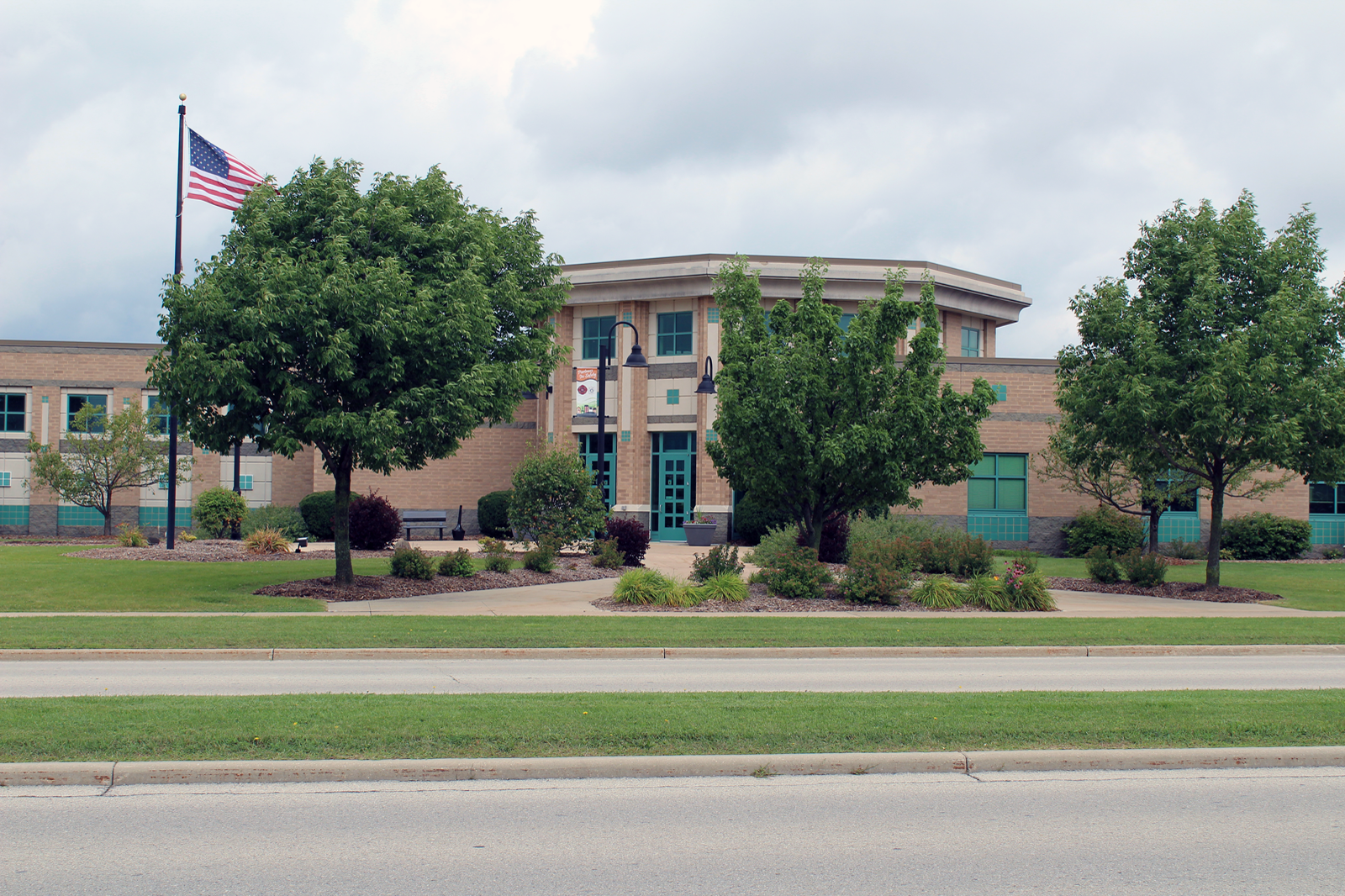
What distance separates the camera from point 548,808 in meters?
6.32

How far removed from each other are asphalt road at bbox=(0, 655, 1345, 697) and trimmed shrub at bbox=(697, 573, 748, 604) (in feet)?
18.5

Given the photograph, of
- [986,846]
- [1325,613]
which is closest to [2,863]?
[986,846]

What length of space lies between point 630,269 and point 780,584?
19.5 meters

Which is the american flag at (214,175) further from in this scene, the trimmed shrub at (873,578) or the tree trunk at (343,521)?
the trimmed shrub at (873,578)

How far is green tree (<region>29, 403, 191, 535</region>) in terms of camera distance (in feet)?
112

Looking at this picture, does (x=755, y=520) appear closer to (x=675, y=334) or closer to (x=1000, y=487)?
(x=675, y=334)

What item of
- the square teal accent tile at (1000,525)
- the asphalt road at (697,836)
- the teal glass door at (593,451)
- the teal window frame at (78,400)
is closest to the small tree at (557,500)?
the teal glass door at (593,451)

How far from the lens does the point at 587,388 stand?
36.7 meters

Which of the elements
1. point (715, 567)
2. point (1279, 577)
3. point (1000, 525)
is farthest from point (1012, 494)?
point (715, 567)

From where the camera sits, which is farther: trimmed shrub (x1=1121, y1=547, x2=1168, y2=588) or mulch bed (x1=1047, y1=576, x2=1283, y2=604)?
trimmed shrub (x1=1121, y1=547, x2=1168, y2=588)

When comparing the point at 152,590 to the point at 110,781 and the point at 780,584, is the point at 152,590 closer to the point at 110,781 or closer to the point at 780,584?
the point at 780,584

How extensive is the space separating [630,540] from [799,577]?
6.71m

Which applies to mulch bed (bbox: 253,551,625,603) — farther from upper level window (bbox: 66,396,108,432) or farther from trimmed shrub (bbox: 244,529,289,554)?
upper level window (bbox: 66,396,108,432)

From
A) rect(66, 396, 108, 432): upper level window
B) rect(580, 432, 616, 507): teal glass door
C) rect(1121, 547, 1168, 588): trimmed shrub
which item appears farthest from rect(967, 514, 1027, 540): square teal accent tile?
rect(66, 396, 108, 432): upper level window
